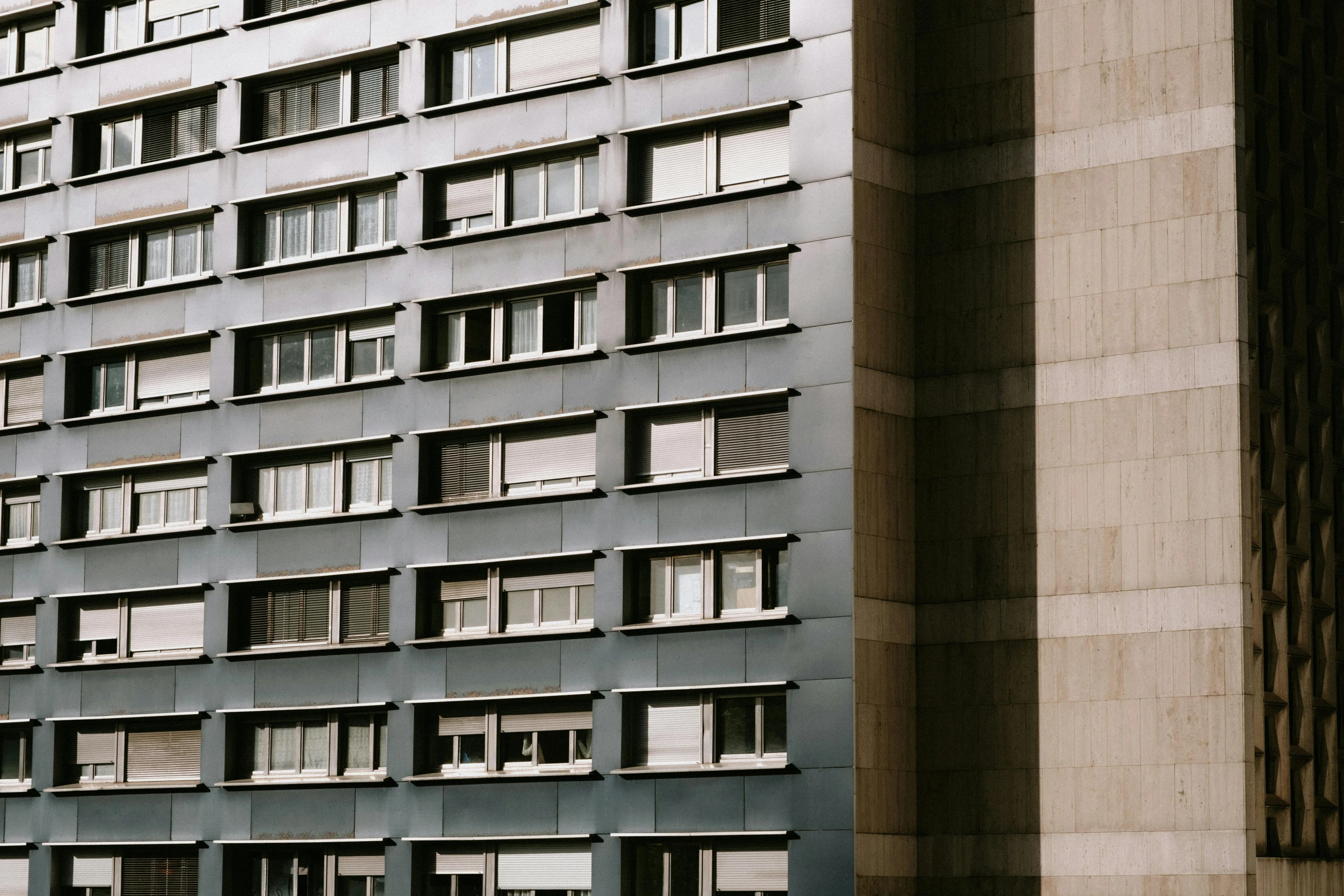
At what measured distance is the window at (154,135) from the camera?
1759 inches

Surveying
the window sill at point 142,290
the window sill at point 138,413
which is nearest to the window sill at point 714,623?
the window sill at point 138,413

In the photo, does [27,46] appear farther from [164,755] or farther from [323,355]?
[164,755]

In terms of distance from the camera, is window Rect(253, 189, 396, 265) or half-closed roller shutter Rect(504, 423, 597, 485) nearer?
half-closed roller shutter Rect(504, 423, 597, 485)

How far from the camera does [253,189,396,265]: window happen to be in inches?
1657

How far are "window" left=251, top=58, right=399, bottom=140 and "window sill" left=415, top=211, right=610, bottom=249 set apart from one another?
2921mm

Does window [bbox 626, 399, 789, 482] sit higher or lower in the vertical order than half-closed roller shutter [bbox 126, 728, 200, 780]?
higher

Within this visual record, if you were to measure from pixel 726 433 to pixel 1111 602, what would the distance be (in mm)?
7096

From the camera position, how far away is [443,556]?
39906 millimetres

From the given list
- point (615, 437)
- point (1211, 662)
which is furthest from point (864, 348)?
point (1211, 662)

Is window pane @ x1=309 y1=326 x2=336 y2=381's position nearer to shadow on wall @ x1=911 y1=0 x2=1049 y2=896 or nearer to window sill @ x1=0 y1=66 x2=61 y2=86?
window sill @ x1=0 y1=66 x2=61 y2=86

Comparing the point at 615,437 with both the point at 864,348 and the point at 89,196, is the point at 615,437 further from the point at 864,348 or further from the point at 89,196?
the point at 89,196

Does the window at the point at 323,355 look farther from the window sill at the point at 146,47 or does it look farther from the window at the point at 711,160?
the window sill at the point at 146,47

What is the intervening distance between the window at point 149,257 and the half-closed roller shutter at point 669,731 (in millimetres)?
13292

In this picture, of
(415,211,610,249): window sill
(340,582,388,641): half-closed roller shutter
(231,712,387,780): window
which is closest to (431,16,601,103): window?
(415,211,610,249): window sill
